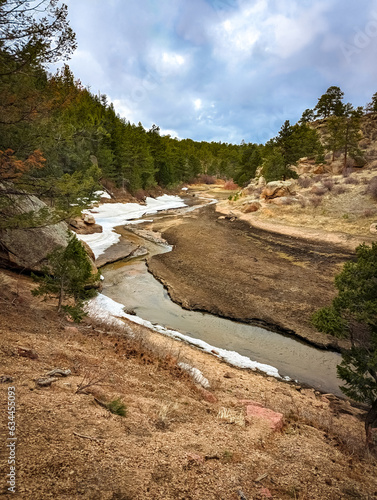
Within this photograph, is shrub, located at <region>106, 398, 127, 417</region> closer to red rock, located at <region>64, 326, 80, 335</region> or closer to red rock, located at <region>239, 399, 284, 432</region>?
red rock, located at <region>239, 399, 284, 432</region>

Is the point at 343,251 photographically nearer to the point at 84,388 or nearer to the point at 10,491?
the point at 84,388

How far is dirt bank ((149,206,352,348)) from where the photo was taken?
13180 millimetres

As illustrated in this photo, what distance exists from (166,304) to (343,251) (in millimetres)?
16200

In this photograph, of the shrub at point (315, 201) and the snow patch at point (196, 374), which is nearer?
the snow patch at point (196, 374)

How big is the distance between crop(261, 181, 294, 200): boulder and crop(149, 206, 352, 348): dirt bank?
35.7ft

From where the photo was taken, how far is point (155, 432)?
443cm

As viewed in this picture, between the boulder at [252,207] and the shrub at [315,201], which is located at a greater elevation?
the shrub at [315,201]

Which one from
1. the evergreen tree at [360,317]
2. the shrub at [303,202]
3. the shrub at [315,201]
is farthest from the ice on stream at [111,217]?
the shrub at [315,201]

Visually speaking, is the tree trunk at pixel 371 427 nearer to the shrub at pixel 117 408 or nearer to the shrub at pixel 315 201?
the shrub at pixel 117 408

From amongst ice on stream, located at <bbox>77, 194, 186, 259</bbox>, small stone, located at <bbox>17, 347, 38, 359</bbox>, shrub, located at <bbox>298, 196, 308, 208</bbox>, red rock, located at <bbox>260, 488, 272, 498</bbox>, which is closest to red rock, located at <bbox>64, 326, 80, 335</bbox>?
small stone, located at <bbox>17, 347, 38, 359</bbox>

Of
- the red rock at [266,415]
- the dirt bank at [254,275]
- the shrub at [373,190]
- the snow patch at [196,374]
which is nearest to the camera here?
the red rock at [266,415]

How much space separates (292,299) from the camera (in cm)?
1439

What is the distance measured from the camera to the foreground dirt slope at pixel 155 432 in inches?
123

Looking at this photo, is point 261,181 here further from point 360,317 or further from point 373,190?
point 360,317
